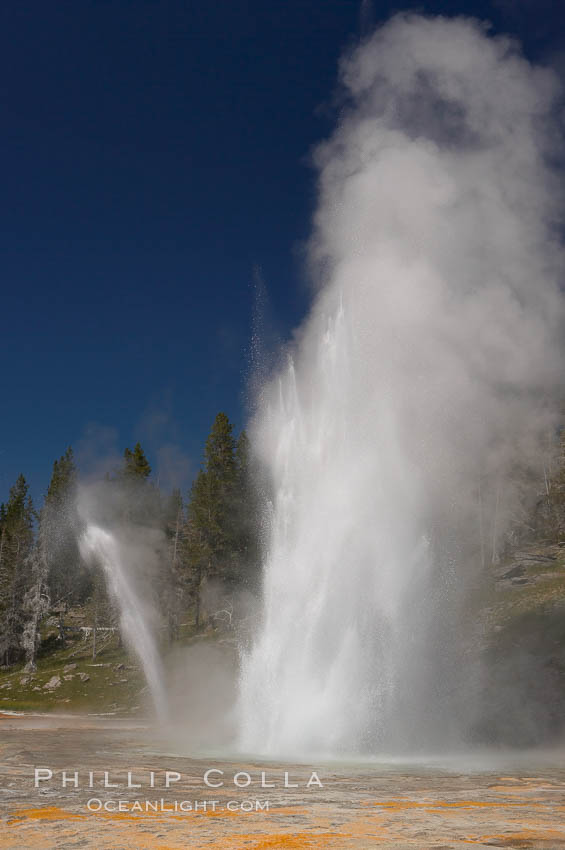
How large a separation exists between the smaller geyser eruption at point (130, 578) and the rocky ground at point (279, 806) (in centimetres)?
2345

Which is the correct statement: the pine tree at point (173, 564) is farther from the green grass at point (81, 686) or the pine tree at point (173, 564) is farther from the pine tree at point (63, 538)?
the pine tree at point (63, 538)

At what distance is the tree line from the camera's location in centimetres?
4472

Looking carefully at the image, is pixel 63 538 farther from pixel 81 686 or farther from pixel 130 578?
pixel 81 686

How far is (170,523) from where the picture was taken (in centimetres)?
5372

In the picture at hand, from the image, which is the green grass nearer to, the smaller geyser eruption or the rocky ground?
the smaller geyser eruption

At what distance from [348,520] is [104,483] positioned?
3901cm

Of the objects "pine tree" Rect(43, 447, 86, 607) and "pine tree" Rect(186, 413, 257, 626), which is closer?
"pine tree" Rect(186, 413, 257, 626)

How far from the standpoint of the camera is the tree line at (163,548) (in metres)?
44.7

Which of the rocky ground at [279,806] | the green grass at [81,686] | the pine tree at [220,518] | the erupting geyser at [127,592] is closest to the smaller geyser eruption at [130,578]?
the erupting geyser at [127,592]

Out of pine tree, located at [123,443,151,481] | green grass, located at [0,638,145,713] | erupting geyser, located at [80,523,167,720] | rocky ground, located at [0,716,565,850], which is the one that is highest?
pine tree, located at [123,443,151,481]

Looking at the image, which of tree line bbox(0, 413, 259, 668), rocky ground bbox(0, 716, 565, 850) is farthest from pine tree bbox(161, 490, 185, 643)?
rocky ground bbox(0, 716, 565, 850)

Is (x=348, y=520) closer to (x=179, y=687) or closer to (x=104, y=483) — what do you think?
(x=179, y=687)

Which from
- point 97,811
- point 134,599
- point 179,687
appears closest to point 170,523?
point 134,599

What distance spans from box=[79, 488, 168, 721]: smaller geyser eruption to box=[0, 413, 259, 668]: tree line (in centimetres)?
110
